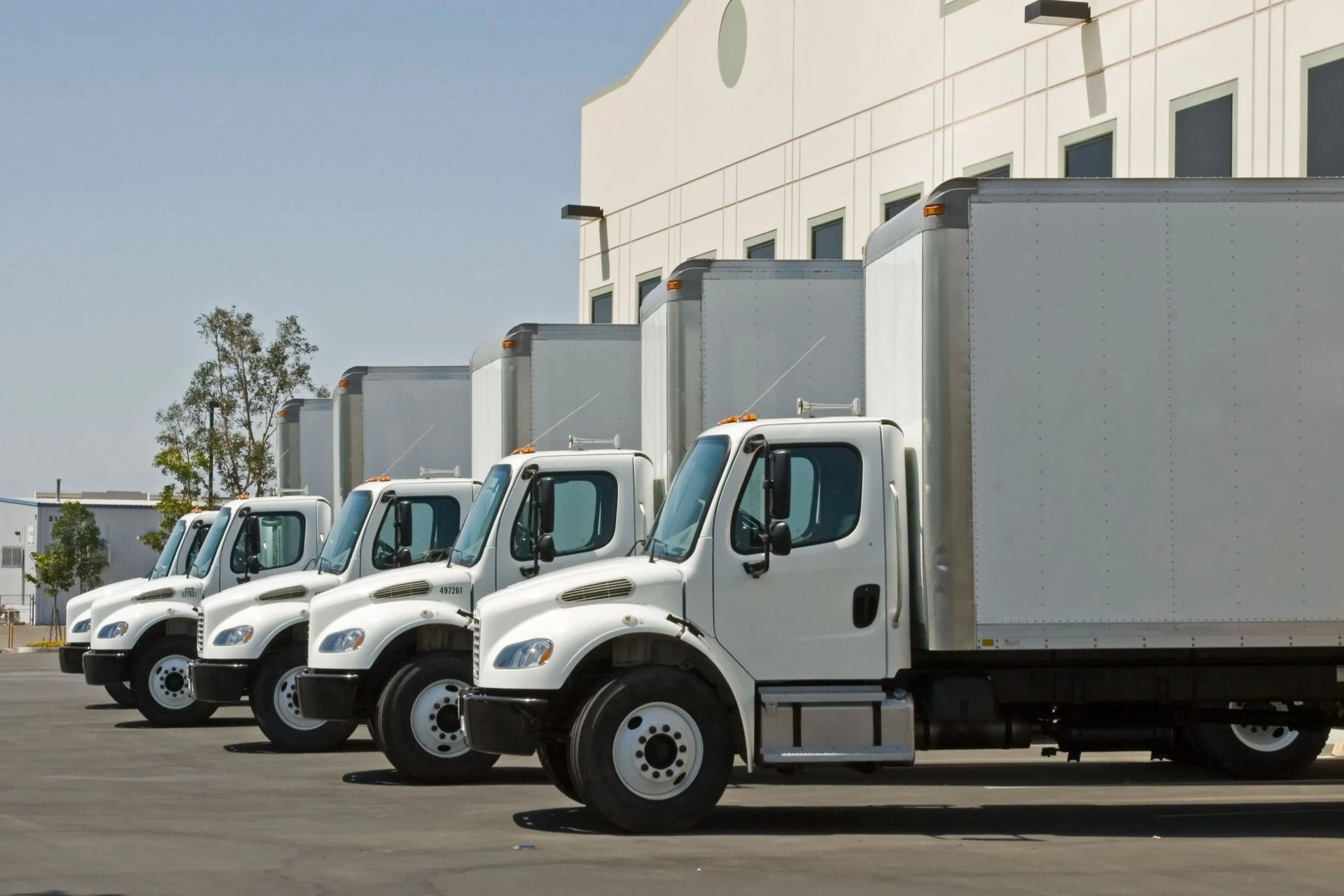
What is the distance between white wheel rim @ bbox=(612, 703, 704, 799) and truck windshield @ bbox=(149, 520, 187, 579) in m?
13.4

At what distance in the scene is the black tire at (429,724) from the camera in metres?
14.2

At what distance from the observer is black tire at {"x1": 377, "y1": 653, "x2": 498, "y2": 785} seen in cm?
1417

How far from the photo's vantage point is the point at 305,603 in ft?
58.2

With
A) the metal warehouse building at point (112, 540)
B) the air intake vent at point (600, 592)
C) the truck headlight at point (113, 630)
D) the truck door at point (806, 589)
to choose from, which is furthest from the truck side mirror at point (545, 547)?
the metal warehouse building at point (112, 540)

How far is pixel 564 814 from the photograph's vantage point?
482 inches

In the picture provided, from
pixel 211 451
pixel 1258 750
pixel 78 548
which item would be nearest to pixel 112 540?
pixel 78 548

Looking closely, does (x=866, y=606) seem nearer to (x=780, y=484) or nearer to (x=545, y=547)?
(x=780, y=484)

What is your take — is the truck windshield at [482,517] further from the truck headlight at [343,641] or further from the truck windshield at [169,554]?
the truck windshield at [169,554]

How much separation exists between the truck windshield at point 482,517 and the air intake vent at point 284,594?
3.25 m

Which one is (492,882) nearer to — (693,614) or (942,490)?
(693,614)

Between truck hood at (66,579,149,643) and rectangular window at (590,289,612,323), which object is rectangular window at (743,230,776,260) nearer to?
rectangular window at (590,289,612,323)

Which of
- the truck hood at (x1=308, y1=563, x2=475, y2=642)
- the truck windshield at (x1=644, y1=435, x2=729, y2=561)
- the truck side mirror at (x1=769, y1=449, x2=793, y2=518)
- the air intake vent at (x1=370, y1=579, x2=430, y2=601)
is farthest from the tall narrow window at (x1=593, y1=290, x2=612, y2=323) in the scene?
the truck side mirror at (x1=769, y1=449, x2=793, y2=518)

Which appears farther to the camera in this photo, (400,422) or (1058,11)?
(1058,11)

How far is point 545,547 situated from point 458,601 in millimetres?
911
